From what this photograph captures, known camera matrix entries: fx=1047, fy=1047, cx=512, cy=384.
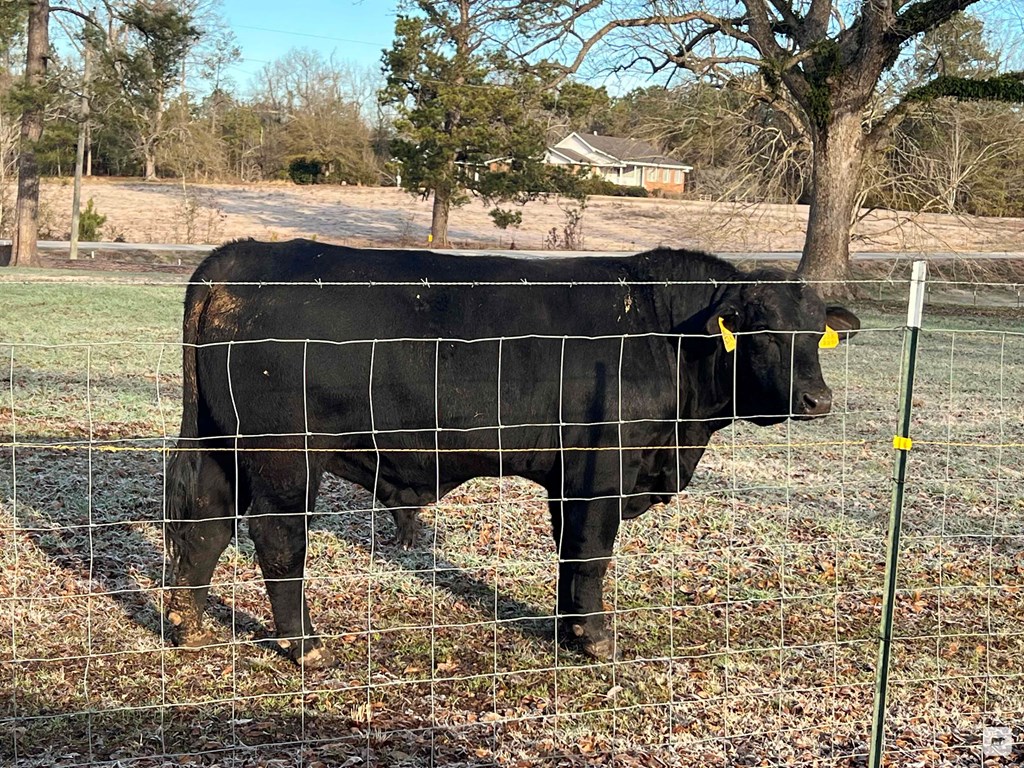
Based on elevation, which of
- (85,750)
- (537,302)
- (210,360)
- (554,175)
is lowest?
(85,750)

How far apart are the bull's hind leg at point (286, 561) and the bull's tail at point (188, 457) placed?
1.19 ft

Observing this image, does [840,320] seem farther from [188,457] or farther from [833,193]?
[833,193]

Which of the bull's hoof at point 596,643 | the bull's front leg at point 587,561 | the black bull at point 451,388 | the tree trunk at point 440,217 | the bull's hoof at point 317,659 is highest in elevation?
the tree trunk at point 440,217

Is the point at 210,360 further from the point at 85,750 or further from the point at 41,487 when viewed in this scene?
the point at 41,487

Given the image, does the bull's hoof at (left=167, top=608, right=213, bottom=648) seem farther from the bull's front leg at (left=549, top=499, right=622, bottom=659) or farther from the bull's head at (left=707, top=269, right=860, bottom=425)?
the bull's head at (left=707, top=269, right=860, bottom=425)

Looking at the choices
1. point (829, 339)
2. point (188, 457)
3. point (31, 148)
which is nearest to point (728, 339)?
point (829, 339)

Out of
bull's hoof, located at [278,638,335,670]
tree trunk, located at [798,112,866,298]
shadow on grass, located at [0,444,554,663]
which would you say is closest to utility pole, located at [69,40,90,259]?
tree trunk, located at [798,112,866,298]

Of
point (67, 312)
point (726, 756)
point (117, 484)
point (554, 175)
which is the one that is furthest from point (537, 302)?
point (554, 175)

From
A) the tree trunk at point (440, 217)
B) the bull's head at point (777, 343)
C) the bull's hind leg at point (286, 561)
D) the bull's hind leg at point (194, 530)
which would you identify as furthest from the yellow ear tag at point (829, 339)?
the tree trunk at point (440, 217)

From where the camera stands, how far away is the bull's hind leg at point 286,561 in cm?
485

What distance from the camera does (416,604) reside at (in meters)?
5.62

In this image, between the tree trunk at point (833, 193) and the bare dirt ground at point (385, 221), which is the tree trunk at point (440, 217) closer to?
the bare dirt ground at point (385, 221)

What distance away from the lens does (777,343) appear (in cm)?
530

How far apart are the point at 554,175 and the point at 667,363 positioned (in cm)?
3301
